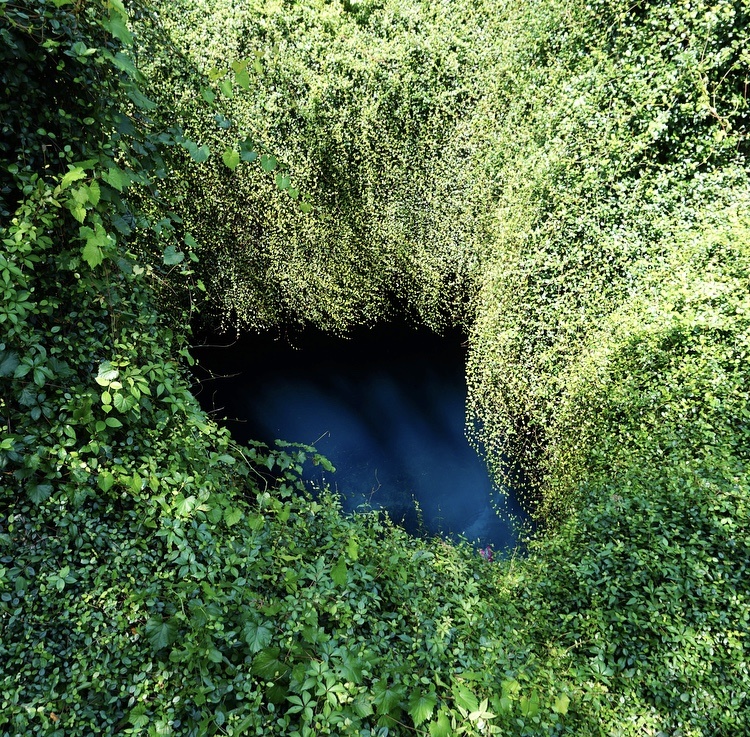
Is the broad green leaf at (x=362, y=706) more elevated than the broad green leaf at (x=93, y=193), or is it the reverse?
the broad green leaf at (x=93, y=193)

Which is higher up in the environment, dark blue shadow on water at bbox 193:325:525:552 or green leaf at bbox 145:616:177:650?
green leaf at bbox 145:616:177:650

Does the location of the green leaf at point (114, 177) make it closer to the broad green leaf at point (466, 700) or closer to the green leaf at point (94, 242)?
the green leaf at point (94, 242)

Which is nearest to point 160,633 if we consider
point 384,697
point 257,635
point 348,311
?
point 257,635

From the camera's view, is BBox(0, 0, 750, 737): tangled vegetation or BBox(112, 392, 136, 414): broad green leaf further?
BBox(112, 392, 136, 414): broad green leaf

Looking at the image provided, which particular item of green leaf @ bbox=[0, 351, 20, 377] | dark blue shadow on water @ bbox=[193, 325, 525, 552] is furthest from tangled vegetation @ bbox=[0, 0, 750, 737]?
dark blue shadow on water @ bbox=[193, 325, 525, 552]

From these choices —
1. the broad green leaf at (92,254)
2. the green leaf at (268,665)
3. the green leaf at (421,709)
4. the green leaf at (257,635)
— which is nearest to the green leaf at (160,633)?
the green leaf at (257,635)

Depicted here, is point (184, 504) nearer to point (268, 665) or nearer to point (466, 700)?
point (268, 665)

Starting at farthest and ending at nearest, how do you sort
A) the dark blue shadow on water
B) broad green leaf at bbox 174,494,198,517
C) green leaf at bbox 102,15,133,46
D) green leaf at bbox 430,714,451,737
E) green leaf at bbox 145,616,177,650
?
1. the dark blue shadow on water
2. broad green leaf at bbox 174,494,198,517
3. green leaf at bbox 145,616,177,650
4. green leaf at bbox 102,15,133,46
5. green leaf at bbox 430,714,451,737

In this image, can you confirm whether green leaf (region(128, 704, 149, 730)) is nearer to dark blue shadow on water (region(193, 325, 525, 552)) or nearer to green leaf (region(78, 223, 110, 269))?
green leaf (region(78, 223, 110, 269))
